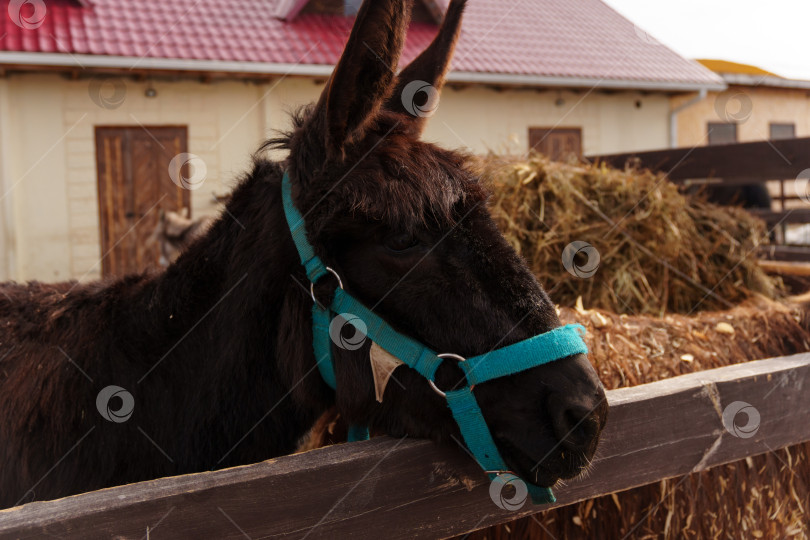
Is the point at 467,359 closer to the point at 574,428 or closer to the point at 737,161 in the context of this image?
the point at 574,428

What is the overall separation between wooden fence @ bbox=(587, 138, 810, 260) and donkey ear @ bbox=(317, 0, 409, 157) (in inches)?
144

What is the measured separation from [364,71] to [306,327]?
2.35 feet

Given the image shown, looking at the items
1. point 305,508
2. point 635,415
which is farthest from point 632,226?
point 305,508

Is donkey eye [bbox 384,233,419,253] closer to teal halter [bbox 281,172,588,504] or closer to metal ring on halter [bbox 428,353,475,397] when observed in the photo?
teal halter [bbox 281,172,588,504]

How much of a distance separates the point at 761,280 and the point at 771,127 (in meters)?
17.3

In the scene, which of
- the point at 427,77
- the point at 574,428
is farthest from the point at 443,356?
the point at 427,77

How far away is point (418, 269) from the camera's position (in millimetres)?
1771

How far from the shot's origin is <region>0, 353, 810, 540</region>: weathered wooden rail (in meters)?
1.35

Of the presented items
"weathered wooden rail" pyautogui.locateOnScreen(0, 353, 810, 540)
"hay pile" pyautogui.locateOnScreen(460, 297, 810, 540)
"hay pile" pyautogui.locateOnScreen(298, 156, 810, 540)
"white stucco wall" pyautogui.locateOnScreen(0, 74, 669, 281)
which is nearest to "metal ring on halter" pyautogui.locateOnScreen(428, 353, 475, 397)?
"weathered wooden rail" pyautogui.locateOnScreen(0, 353, 810, 540)

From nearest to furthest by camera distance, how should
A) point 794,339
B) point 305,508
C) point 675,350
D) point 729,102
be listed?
1. point 305,508
2. point 675,350
3. point 794,339
4. point 729,102

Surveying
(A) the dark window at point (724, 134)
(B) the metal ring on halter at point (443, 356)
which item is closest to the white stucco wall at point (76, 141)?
(B) the metal ring on halter at point (443, 356)

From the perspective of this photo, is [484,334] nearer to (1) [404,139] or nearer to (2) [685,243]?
(1) [404,139]

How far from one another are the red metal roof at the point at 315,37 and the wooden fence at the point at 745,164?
21.6 feet

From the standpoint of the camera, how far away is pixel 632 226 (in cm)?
453
